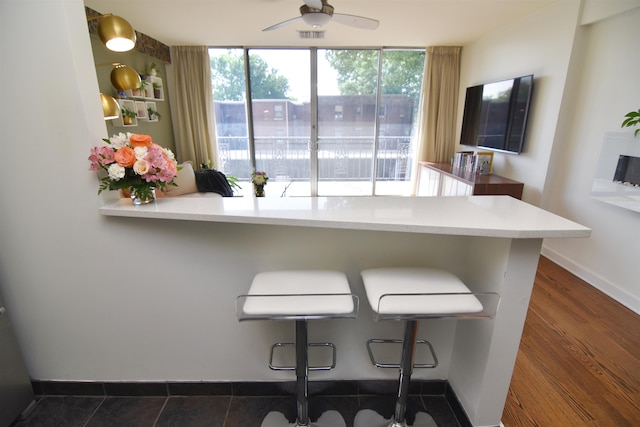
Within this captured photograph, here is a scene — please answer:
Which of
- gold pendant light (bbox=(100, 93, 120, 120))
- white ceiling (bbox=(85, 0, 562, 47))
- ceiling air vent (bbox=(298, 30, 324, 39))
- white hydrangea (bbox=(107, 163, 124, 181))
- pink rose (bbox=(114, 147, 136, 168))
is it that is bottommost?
white hydrangea (bbox=(107, 163, 124, 181))

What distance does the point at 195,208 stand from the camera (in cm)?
121

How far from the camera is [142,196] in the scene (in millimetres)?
1250

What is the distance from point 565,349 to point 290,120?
448 cm

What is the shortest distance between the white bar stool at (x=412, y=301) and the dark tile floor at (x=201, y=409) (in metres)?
0.12

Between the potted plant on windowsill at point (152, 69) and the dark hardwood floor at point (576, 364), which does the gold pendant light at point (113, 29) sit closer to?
the potted plant on windowsill at point (152, 69)

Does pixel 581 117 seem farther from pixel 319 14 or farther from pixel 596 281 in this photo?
pixel 319 14

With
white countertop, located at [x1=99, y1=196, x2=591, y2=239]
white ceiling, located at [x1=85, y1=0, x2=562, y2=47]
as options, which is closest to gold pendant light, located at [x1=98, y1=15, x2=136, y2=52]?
white ceiling, located at [x1=85, y1=0, x2=562, y2=47]

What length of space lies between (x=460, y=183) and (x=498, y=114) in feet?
2.93

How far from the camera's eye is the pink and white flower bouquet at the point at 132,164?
1.12m

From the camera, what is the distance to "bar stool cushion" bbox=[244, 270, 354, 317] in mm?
1001

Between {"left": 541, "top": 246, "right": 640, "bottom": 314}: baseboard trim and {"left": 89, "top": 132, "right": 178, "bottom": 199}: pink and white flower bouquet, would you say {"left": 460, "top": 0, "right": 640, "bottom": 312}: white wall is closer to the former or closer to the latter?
{"left": 541, "top": 246, "right": 640, "bottom": 314}: baseboard trim

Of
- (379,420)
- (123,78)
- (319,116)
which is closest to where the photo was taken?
(379,420)

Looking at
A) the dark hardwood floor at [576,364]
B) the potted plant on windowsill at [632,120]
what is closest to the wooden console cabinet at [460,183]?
the potted plant on windowsill at [632,120]

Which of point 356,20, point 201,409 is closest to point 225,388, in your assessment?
point 201,409
